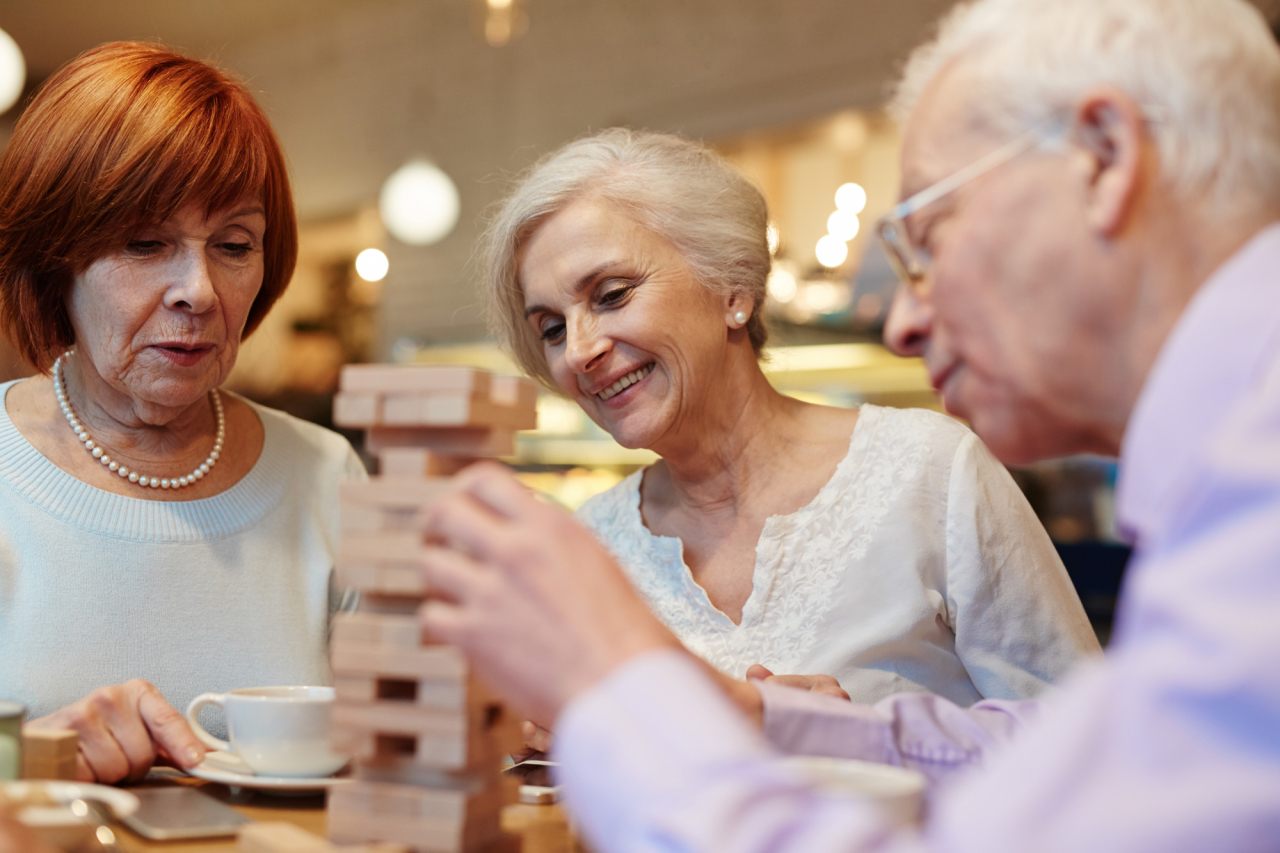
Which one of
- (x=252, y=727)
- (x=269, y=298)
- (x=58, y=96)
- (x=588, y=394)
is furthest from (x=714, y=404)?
(x=58, y=96)

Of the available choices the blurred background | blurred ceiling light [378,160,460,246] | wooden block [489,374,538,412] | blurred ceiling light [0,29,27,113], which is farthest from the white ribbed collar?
blurred ceiling light [378,160,460,246]

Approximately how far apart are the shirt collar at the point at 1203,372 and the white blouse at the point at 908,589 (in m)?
0.92

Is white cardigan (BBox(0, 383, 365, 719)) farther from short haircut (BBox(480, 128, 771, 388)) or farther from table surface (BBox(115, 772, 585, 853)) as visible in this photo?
short haircut (BBox(480, 128, 771, 388))

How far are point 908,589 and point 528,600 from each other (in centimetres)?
103

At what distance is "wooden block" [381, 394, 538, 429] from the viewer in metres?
0.86

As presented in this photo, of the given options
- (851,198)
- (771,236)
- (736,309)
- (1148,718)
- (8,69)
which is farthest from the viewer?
(8,69)

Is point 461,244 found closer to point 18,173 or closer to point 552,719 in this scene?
point 18,173

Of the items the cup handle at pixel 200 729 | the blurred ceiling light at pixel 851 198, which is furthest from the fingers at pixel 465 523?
the blurred ceiling light at pixel 851 198

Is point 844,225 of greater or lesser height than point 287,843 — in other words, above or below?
above

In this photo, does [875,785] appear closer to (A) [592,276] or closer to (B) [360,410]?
(B) [360,410]

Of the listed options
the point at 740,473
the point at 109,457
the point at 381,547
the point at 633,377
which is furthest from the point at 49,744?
the point at 740,473

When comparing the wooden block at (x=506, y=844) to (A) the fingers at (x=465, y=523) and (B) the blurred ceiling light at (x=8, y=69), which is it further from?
(B) the blurred ceiling light at (x=8, y=69)

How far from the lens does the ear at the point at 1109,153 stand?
77 cm

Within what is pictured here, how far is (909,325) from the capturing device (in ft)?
3.29
